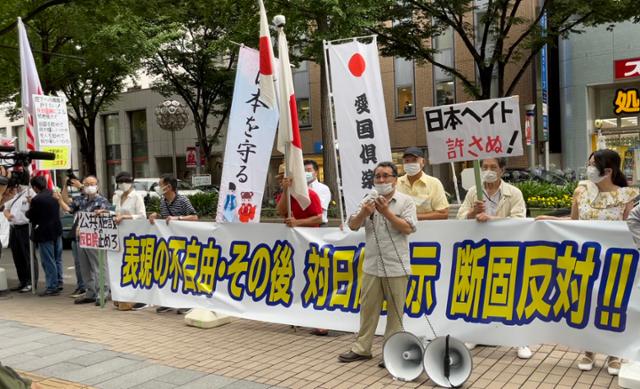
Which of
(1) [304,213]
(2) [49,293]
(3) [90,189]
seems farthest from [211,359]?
(2) [49,293]

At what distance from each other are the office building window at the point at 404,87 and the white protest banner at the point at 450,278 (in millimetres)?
23158

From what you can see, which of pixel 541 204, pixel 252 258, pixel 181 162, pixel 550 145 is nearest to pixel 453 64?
pixel 550 145

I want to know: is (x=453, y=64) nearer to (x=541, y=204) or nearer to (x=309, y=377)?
(x=541, y=204)

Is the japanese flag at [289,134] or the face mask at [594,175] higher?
the japanese flag at [289,134]

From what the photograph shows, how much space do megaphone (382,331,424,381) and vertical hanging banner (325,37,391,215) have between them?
1819mm

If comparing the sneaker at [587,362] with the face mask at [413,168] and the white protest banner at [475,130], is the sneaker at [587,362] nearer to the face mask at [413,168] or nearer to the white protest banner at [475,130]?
the white protest banner at [475,130]

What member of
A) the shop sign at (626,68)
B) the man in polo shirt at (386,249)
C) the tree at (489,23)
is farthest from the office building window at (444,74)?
the man in polo shirt at (386,249)

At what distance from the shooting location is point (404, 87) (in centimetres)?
2948

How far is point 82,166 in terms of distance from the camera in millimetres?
40844

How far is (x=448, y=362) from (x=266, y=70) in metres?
3.75

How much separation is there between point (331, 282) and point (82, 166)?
3846 cm

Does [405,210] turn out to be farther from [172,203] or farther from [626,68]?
[626,68]

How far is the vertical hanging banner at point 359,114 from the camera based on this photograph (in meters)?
6.45

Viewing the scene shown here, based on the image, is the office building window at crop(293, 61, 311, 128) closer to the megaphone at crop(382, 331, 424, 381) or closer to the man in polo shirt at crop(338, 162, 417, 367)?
the man in polo shirt at crop(338, 162, 417, 367)
